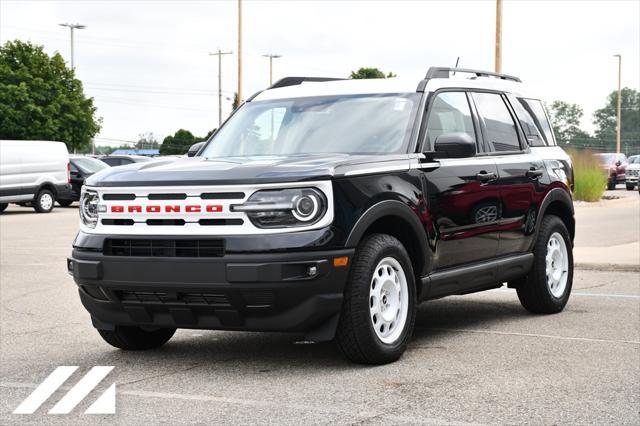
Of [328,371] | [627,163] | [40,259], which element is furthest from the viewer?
[627,163]

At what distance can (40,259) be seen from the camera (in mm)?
15344

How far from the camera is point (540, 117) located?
9.72 metres

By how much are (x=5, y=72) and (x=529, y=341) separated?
48.9 m

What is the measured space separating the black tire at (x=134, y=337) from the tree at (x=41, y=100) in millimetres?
46461

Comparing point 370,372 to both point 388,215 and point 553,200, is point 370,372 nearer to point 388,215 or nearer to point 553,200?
point 388,215

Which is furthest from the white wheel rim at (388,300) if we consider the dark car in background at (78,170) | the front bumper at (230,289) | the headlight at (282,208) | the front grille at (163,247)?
the dark car in background at (78,170)

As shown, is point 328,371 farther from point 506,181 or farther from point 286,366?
point 506,181

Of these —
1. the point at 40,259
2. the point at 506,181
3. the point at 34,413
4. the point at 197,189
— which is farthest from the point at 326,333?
the point at 40,259

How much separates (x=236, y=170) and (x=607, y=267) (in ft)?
25.5

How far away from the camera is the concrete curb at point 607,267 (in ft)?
42.9

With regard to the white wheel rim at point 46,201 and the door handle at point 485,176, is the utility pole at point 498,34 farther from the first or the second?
the door handle at point 485,176

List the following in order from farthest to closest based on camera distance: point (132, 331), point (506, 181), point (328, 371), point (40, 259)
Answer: point (40, 259) < point (506, 181) < point (132, 331) < point (328, 371)

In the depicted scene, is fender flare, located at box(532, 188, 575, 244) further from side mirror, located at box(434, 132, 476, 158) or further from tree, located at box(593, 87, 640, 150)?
Answer: tree, located at box(593, 87, 640, 150)

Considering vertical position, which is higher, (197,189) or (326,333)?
(197,189)
